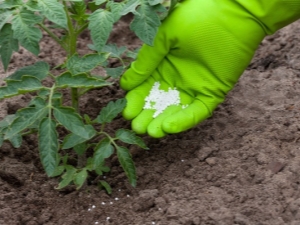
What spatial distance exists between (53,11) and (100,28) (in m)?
0.13

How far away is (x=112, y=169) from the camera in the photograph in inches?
70.4

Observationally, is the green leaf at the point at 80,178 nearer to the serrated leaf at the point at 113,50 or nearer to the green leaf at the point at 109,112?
the green leaf at the point at 109,112

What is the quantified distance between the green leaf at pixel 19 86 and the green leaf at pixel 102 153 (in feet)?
0.83

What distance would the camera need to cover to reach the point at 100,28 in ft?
4.72

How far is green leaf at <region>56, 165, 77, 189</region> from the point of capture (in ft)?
5.23

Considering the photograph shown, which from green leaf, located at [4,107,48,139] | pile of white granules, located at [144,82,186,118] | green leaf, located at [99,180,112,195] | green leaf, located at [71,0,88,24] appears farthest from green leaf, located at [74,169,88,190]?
green leaf, located at [71,0,88,24]

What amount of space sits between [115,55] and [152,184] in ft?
1.49

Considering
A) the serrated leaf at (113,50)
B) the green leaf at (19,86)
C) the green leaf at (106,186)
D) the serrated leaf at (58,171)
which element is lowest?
the green leaf at (106,186)

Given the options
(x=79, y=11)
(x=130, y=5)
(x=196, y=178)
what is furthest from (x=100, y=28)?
(x=196, y=178)

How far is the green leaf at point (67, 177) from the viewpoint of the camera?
1.59 m

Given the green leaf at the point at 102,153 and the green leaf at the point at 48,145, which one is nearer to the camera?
the green leaf at the point at 48,145

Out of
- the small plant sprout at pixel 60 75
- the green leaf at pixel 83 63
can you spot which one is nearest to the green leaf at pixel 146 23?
the small plant sprout at pixel 60 75

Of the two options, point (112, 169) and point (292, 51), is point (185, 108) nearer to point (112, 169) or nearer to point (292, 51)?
point (112, 169)

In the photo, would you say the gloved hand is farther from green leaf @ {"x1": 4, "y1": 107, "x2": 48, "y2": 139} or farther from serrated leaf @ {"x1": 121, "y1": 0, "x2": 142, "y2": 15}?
green leaf @ {"x1": 4, "y1": 107, "x2": 48, "y2": 139}
